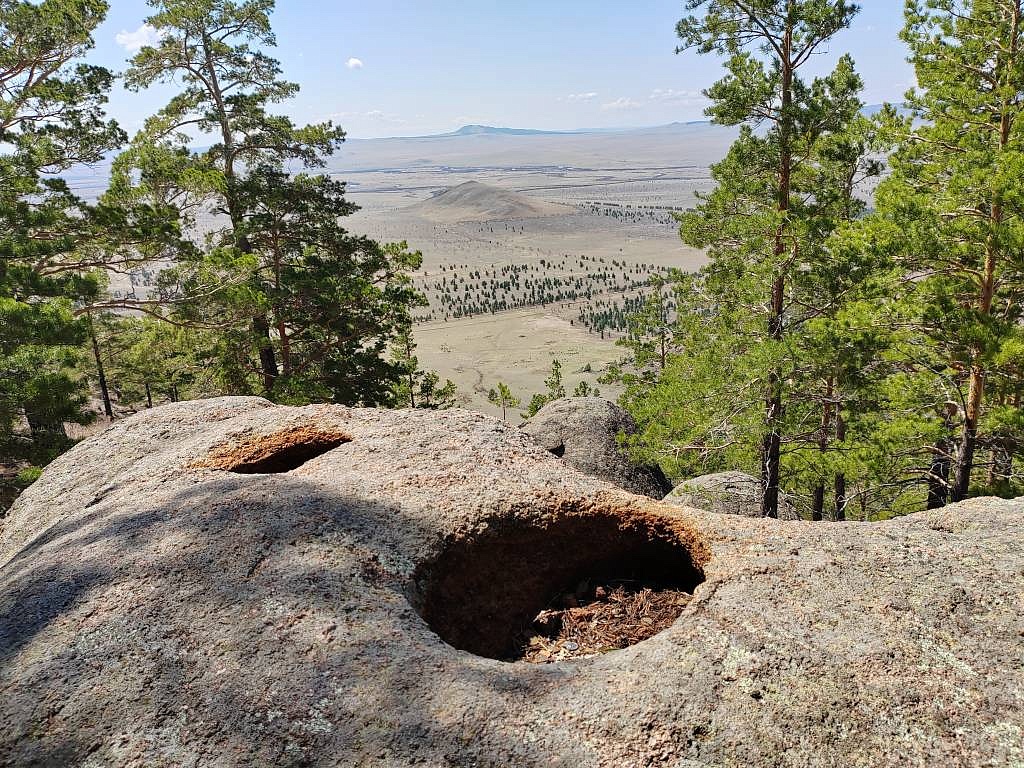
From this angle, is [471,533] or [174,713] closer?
[174,713]

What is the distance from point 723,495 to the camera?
685 inches

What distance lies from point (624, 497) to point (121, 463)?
7400mm

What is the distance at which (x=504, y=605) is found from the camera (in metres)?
6.50

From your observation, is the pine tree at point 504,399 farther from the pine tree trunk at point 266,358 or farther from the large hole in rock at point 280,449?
the large hole in rock at point 280,449

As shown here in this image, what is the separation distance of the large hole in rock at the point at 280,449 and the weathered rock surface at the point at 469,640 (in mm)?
1074

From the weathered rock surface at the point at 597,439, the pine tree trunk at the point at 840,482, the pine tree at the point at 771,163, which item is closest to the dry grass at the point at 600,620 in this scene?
the pine tree at the point at 771,163

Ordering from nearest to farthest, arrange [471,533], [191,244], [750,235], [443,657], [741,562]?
[443,657] < [741,562] < [471,533] < [750,235] < [191,244]

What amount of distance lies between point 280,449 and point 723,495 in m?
12.6

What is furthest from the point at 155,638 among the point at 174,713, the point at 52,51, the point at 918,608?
the point at 52,51

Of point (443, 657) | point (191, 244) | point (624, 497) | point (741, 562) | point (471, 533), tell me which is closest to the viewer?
point (443, 657)

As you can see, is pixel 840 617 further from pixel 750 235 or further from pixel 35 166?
pixel 35 166

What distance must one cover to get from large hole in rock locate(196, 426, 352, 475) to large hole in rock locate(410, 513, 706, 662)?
10.8ft

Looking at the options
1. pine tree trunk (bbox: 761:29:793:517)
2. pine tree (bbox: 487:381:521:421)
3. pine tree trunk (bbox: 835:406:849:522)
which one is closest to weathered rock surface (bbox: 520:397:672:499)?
pine tree trunk (bbox: 835:406:849:522)

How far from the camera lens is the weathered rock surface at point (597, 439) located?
20.8 m
